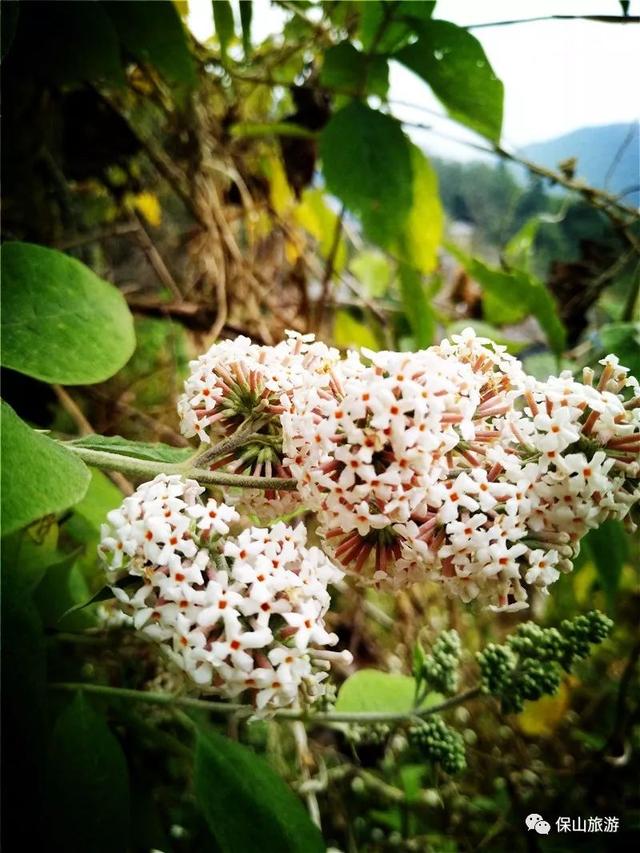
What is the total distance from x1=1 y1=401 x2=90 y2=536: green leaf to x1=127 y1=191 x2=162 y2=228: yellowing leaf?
1.29 metres

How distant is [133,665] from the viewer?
1.22 metres

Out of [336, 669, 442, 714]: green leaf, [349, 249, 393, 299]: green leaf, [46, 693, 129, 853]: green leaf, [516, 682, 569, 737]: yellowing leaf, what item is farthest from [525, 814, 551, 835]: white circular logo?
[349, 249, 393, 299]: green leaf

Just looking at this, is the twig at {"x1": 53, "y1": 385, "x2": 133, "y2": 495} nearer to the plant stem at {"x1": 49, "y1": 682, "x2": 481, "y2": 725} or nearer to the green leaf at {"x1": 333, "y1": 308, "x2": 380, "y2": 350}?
the plant stem at {"x1": 49, "y1": 682, "x2": 481, "y2": 725}

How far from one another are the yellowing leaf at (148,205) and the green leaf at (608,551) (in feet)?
4.51

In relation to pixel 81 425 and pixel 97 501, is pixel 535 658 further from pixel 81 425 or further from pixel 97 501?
pixel 81 425

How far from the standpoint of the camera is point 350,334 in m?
2.00

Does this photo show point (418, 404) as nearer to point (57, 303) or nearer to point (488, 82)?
point (57, 303)

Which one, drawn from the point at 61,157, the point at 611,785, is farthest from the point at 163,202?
the point at 611,785

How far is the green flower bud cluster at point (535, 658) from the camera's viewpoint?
A: 0.93 m

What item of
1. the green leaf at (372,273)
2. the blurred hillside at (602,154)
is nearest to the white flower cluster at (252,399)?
the blurred hillside at (602,154)

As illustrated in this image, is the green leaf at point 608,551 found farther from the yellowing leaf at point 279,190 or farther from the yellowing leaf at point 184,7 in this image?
the yellowing leaf at point 184,7

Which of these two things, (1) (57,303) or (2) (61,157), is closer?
(1) (57,303)

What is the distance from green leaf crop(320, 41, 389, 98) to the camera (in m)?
1.38

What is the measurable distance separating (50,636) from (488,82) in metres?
1.17
